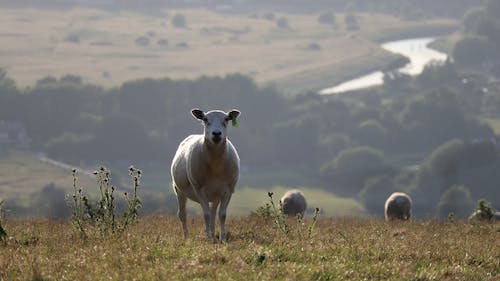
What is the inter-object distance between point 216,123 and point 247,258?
3705mm

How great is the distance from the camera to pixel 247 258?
Answer: 11.1 m

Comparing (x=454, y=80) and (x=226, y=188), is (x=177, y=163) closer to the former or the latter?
(x=226, y=188)

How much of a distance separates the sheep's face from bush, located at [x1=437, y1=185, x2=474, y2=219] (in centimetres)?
7570

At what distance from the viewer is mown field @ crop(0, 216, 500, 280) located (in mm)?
10227

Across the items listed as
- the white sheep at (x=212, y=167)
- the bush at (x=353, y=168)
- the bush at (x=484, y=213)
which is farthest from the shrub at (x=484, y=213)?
the bush at (x=353, y=168)

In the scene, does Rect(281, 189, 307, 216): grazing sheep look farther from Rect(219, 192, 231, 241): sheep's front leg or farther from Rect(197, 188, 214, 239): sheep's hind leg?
Rect(197, 188, 214, 239): sheep's hind leg

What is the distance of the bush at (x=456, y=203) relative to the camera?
9162 cm

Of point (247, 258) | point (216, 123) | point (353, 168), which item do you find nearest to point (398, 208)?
point (216, 123)

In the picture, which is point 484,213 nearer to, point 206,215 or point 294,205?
point 294,205

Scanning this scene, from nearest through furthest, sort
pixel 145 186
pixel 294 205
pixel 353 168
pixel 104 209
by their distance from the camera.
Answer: pixel 104 209 → pixel 294 205 → pixel 145 186 → pixel 353 168

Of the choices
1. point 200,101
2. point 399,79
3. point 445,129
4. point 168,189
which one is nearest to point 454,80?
point 399,79

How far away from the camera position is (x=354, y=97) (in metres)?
177

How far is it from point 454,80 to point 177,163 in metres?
169

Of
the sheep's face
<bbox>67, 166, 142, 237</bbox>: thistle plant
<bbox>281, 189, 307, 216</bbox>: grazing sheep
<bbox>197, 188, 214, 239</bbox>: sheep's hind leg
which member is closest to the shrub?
<bbox>281, 189, 307, 216</bbox>: grazing sheep
